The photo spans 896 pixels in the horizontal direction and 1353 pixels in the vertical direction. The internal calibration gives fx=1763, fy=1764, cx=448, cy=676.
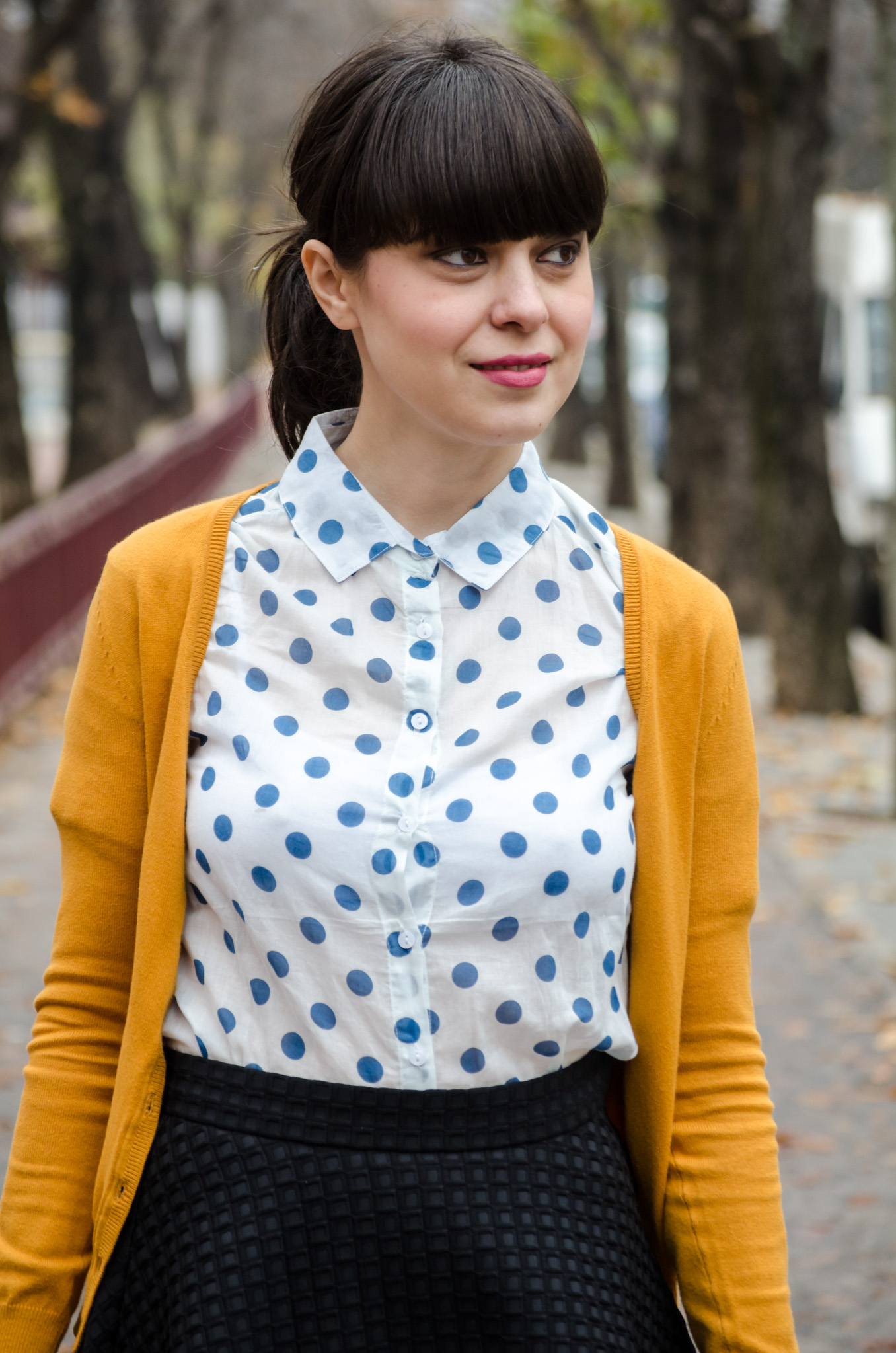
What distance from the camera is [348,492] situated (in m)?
1.90

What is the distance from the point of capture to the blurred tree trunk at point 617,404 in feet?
65.1

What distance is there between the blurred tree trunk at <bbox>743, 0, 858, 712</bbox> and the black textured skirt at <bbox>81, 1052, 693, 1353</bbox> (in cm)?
897

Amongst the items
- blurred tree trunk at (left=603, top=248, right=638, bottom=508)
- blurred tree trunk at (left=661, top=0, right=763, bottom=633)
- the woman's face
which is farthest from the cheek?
blurred tree trunk at (left=603, top=248, right=638, bottom=508)

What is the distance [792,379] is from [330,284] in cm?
901

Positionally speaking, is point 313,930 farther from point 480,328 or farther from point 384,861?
point 480,328

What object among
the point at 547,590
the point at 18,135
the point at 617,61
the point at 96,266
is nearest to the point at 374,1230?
the point at 547,590

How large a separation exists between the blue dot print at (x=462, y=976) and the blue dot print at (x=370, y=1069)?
11cm

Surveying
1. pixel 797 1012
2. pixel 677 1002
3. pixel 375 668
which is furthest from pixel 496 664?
pixel 797 1012

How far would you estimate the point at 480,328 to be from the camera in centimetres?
175

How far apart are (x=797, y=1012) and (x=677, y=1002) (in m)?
4.37

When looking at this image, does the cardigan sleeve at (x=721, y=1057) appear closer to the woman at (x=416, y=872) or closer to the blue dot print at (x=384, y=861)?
the woman at (x=416, y=872)

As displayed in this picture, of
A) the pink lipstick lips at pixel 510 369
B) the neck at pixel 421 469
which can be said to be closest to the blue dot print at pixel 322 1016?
the neck at pixel 421 469

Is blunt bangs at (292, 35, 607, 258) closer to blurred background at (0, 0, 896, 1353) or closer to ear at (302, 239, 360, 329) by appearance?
ear at (302, 239, 360, 329)

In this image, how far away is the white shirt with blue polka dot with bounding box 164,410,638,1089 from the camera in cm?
176
